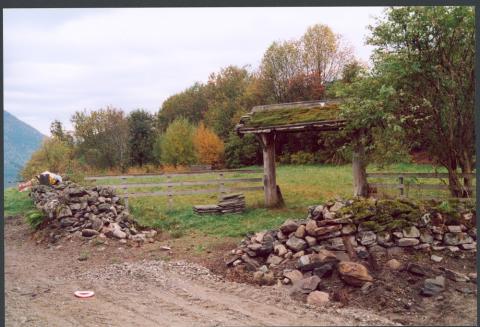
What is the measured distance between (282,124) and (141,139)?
245cm

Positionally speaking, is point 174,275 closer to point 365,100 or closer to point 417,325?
point 417,325

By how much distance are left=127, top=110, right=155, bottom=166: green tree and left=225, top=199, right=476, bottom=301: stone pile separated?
11.1ft

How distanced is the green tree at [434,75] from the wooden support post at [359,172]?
88 cm

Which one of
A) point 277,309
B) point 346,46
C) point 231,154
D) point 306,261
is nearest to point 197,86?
point 231,154

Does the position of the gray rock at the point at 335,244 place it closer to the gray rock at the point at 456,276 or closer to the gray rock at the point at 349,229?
the gray rock at the point at 349,229

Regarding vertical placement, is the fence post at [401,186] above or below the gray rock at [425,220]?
above

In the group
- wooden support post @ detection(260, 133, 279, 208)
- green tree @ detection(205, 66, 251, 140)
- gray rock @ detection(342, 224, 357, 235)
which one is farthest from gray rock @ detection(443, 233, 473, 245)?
green tree @ detection(205, 66, 251, 140)

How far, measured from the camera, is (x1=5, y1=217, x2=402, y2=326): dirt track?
11.4ft

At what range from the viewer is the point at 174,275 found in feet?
14.4

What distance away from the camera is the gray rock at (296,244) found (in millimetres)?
4227

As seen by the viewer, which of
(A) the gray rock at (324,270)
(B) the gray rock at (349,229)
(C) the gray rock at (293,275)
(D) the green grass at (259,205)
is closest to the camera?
(A) the gray rock at (324,270)

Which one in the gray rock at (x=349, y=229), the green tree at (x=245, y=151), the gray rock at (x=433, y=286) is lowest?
the gray rock at (x=433, y=286)

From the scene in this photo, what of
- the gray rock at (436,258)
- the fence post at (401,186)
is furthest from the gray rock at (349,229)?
the fence post at (401,186)

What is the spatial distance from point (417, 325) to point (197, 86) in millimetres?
4471
